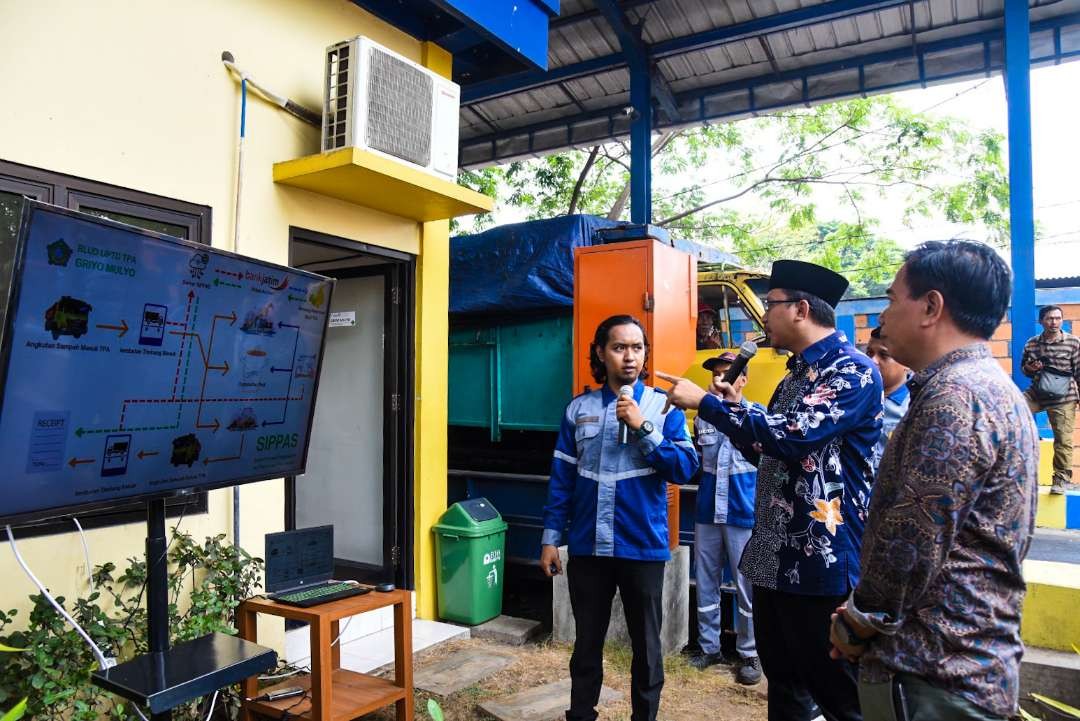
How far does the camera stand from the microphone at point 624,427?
9.09ft

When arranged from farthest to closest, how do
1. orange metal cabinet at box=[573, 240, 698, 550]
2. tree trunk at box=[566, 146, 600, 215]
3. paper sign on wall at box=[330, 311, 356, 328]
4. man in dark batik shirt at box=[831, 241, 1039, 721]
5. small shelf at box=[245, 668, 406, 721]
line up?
tree trunk at box=[566, 146, 600, 215], orange metal cabinet at box=[573, 240, 698, 550], paper sign on wall at box=[330, 311, 356, 328], small shelf at box=[245, 668, 406, 721], man in dark batik shirt at box=[831, 241, 1039, 721]

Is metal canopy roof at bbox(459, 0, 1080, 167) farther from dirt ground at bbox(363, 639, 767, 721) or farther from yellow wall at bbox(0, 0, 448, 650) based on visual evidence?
dirt ground at bbox(363, 639, 767, 721)

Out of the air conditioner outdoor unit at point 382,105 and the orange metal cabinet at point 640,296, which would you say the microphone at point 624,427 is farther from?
the orange metal cabinet at point 640,296

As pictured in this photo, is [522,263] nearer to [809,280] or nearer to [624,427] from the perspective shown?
[624,427]

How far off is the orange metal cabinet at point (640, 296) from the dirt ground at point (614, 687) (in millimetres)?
1867

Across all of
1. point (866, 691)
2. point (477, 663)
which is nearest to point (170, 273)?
point (866, 691)

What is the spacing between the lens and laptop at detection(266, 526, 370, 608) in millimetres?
3008

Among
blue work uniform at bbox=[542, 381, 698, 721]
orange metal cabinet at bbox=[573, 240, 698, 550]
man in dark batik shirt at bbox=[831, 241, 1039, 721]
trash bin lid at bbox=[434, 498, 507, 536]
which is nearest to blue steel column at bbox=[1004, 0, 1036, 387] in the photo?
orange metal cabinet at bbox=[573, 240, 698, 550]

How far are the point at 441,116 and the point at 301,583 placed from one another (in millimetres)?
2639

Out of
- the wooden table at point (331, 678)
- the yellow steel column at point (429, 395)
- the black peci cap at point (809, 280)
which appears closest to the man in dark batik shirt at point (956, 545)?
the black peci cap at point (809, 280)

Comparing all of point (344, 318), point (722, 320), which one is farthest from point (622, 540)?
point (722, 320)

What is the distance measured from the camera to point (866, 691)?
1.56 m

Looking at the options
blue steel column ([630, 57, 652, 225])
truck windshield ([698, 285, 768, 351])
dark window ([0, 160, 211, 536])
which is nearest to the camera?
dark window ([0, 160, 211, 536])

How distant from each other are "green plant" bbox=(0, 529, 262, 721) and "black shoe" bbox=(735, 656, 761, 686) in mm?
2645
